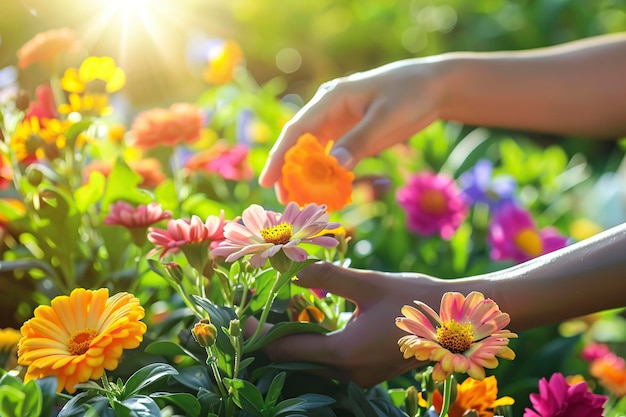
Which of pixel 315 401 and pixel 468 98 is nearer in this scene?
pixel 315 401

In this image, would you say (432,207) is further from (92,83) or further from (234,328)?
(234,328)

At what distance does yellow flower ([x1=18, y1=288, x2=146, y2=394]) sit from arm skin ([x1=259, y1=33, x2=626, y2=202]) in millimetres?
296

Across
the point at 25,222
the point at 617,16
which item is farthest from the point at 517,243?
the point at 617,16

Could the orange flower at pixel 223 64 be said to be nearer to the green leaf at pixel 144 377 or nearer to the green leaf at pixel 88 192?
the green leaf at pixel 88 192

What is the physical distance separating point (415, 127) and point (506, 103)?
196 mm

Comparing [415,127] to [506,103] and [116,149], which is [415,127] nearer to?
[506,103]

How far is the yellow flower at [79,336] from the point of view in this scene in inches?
22.3

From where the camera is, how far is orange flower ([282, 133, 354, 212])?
79 cm

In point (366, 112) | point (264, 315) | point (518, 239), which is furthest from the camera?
point (518, 239)

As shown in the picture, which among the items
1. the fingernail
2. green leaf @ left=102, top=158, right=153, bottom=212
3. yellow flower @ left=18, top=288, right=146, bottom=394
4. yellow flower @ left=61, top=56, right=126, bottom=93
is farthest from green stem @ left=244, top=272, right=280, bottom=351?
yellow flower @ left=61, top=56, right=126, bottom=93

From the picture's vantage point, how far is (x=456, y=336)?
0.56 metres

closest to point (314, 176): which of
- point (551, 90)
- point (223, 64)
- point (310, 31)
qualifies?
point (551, 90)

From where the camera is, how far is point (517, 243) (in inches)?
48.3

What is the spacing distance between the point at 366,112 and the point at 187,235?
1.12 ft
